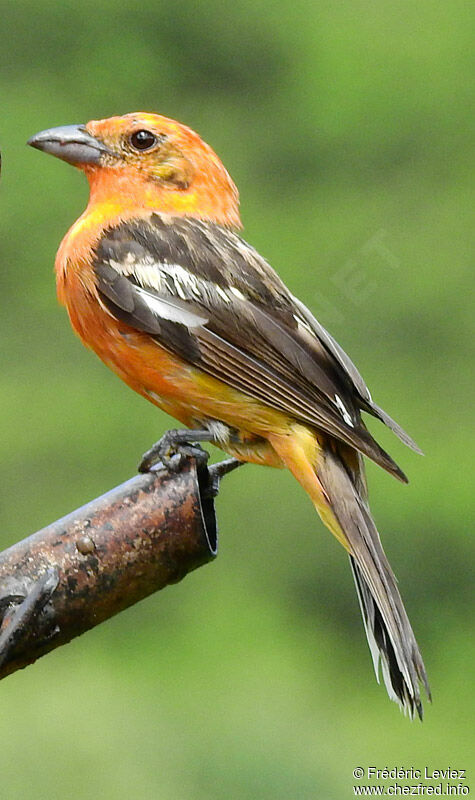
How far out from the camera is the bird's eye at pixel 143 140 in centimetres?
304

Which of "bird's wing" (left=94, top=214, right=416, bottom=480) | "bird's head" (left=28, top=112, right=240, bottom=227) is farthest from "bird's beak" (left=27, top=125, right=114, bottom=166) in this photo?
"bird's wing" (left=94, top=214, right=416, bottom=480)

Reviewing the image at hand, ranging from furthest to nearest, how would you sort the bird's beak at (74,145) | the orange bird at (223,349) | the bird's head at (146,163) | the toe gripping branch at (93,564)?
the bird's head at (146,163) < the bird's beak at (74,145) < the orange bird at (223,349) < the toe gripping branch at (93,564)

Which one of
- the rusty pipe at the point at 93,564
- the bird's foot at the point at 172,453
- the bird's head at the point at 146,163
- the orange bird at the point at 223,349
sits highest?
the bird's head at the point at 146,163

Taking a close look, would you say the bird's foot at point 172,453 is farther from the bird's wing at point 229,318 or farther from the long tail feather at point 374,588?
the long tail feather at point 374,588

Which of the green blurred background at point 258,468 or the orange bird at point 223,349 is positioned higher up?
the green blurred background at point 258,468

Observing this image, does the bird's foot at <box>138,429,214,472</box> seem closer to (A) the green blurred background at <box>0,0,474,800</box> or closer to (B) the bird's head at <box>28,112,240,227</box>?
(B) the bird's head at <box>28,112,240,227</box>

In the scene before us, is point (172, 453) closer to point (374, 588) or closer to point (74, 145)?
point (374, 588)

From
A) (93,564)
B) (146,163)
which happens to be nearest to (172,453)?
(93,564)

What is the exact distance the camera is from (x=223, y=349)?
9.00ft

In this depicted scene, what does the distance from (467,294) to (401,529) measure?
1107 millimetres

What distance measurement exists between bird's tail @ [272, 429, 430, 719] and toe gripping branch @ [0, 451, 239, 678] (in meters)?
0.42

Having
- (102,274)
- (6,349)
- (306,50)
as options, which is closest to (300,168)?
(306,50)

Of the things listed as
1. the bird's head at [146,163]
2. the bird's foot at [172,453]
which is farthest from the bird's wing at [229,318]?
the bird's foot at [172,453]

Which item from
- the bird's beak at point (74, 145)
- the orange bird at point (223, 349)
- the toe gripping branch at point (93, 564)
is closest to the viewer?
the toe gripping branch at point (93, 564)
